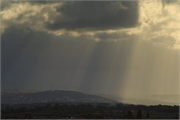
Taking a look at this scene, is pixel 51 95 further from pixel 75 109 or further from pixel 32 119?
pixel 32 119

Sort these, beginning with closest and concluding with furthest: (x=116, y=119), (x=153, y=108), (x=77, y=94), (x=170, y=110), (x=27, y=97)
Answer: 1. (x=116, y=119)
2. (x=170, y=110)
3. (x=153, y=108)
4. (x=27, y=97)
5. (x=77, y=94)

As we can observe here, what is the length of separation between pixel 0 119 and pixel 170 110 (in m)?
21.6

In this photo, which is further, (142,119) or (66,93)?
(66,93)

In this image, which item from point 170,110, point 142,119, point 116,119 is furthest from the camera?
point 170,110

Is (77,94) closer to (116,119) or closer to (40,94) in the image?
(40,94)

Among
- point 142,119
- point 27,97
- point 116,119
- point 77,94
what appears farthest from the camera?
point 77,94

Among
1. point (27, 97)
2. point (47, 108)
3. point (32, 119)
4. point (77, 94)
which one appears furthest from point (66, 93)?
point (32, 119)

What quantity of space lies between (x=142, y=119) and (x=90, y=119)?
461cm

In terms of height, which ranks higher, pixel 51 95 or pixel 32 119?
pixel 51 95

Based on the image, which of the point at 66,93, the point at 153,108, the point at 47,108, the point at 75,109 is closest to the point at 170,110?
the point at 153,108

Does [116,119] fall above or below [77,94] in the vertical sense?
below

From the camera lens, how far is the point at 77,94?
322 ft

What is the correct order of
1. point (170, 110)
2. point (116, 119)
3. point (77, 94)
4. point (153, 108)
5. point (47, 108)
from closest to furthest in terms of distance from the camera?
1. point (116, 119)
2. point (170, 110)
3. point (153, 108)
4. point (47, 108)
5. point (77, 94)

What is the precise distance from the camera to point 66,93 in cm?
9856
